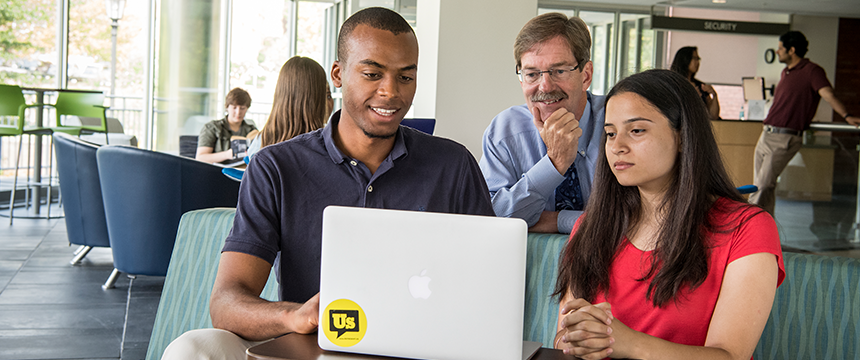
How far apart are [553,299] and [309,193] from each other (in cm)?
70

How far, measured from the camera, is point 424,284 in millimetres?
979

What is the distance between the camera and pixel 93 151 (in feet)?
12.7

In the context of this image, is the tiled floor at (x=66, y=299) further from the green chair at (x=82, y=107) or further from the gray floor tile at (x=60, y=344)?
the green chair at (x=82, y=107)

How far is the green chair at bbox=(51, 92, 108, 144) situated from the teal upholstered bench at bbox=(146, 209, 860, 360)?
16.7 ft

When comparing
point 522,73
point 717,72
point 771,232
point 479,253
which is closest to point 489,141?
point 522,73

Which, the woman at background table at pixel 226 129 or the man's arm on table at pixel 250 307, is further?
the woman at background table at pixel 226 129

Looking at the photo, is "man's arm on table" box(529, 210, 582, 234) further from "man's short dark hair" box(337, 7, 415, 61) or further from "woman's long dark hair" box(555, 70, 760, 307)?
"man's short dark hair" box(337, 7, 415, 61)

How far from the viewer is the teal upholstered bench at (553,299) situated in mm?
1637

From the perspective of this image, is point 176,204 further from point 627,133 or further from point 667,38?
point 667,38

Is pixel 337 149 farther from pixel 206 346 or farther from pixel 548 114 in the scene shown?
pixel 548 114

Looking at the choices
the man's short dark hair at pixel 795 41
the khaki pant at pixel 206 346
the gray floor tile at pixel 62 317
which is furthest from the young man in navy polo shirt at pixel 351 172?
the man's short dark hair at pixel 795 41

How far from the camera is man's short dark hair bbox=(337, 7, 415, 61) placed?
1.57m

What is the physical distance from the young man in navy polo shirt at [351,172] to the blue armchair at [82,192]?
283 centimetres

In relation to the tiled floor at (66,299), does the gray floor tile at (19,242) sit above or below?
above
